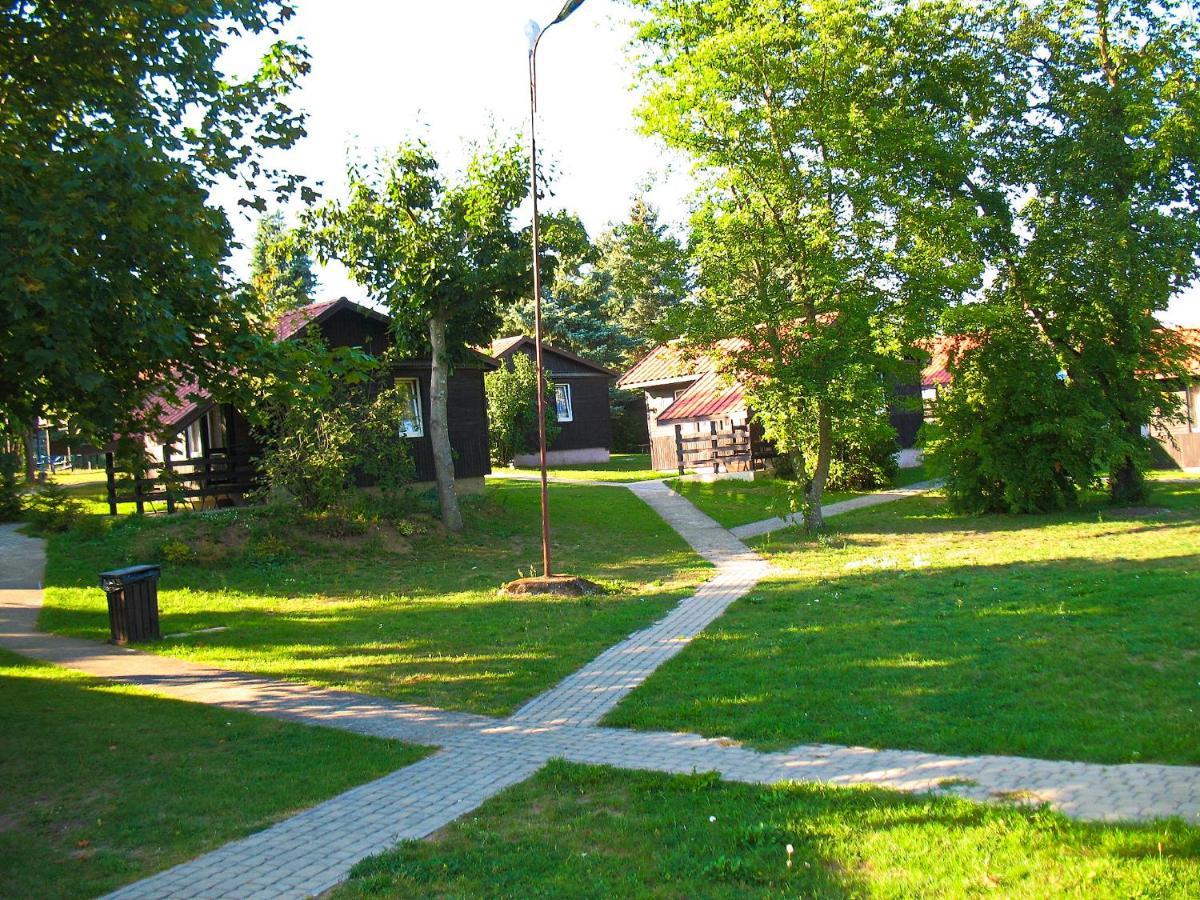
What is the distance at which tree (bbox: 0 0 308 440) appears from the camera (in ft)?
22.3

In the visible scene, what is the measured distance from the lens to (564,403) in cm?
4328

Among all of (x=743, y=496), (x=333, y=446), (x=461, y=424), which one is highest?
(x=461, y=424)

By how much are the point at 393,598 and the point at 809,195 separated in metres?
11.3

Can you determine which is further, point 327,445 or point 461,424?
point 461,424

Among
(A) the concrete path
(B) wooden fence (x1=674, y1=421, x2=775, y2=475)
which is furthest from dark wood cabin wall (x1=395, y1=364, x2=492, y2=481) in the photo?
(B) wooden fence (x1=674, y1=421, x2=775, y2=475)

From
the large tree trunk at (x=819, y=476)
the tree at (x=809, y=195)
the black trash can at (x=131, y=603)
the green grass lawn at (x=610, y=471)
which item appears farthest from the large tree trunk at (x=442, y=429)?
the green grass lawn at (x=610, y=471)

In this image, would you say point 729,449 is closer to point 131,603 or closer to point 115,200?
point 131,603

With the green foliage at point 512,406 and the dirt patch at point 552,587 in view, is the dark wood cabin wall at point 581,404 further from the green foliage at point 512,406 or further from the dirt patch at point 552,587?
the dirt patch at point 552,587

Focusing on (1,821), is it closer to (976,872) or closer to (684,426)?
(976,872)

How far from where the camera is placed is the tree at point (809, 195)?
1883 cm

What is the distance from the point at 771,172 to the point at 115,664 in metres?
14.5

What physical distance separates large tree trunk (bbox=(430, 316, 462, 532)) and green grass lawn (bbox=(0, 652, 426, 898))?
12814 millimetres

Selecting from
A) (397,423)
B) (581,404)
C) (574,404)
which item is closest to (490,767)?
(397,423)

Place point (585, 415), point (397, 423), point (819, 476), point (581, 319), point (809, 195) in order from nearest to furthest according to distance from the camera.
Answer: point (809, 195) < point (397, 423) < point (819, 476) < point (585, 415) < point (581, 319)
